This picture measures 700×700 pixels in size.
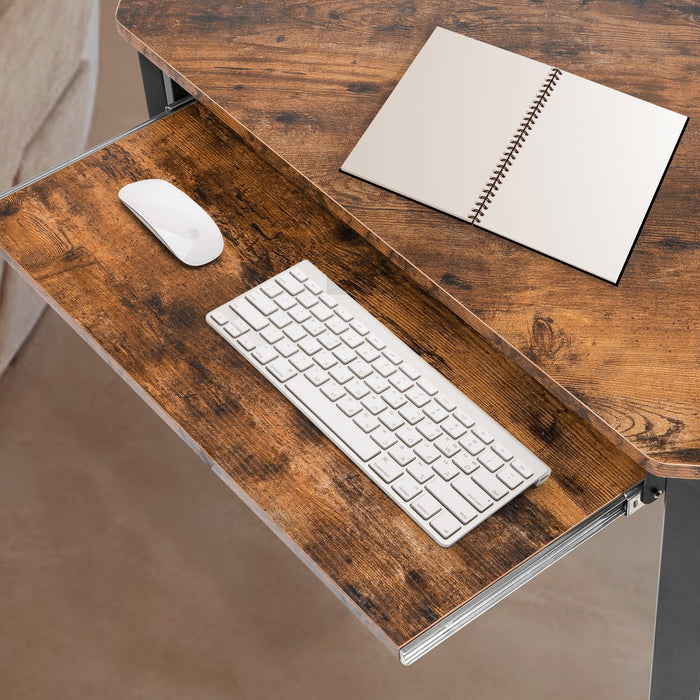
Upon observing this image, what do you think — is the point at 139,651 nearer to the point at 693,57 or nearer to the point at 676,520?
the point at 676,520

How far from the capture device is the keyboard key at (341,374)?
0.93m

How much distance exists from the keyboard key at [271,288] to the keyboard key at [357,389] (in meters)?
0.13

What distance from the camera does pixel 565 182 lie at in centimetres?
99

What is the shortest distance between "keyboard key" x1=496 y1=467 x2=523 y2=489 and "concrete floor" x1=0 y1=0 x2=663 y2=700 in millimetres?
750

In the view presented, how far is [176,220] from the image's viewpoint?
1031 millimetres

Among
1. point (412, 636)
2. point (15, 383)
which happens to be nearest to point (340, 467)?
point (412, 636)

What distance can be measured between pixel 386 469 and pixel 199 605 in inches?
32.1

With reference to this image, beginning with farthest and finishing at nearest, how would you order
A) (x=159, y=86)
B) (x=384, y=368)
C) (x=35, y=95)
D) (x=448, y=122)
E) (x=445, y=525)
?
(x=35, y=95) → (x=159, y=86) → (x=448, y=122) → (x=384, y=368) → (x=445, y=525)

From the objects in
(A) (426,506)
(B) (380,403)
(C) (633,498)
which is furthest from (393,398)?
(C) (633,498)

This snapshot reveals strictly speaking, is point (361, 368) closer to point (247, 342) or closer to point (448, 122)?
point (247, 342)

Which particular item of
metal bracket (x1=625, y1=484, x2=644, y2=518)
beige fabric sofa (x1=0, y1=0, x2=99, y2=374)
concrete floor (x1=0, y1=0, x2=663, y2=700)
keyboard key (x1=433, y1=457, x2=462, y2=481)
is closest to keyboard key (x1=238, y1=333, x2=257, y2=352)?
keyboard key (x1=433, y1=457, x2=462, y2=481)

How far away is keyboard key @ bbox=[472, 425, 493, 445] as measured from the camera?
2.92 feet

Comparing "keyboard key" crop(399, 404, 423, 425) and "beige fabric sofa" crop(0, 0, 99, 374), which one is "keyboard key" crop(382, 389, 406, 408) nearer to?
"keyboard key" crop(399, 404, 423, 425)

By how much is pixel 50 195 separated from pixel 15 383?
2.71 feet
